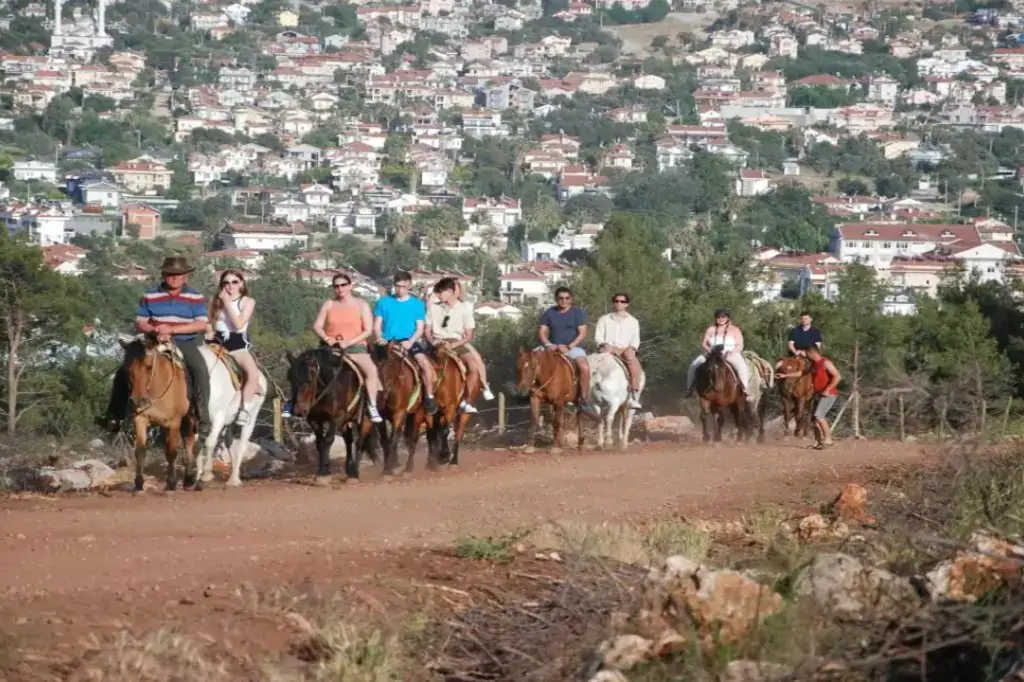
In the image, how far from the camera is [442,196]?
14650 centimetres

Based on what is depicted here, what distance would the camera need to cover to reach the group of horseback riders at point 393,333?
15.6m

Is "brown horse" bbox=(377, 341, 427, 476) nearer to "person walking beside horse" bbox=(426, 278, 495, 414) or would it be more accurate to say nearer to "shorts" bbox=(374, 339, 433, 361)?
"shorts" bbox=(374, 339, 433, 361)

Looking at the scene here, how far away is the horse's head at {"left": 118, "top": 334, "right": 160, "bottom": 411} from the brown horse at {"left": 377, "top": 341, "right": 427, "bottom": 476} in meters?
2.48

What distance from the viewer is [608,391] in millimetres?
21234

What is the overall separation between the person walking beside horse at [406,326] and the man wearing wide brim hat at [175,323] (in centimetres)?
232

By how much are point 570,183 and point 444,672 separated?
14352 centimetres

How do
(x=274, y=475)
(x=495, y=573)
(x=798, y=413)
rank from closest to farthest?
(x=495, y=573) < (x=274, y=475) < (x=798, y=413)

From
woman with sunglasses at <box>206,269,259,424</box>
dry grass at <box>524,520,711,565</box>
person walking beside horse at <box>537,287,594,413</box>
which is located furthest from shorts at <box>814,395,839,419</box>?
dry grass at <box>524,520,711,565</box>

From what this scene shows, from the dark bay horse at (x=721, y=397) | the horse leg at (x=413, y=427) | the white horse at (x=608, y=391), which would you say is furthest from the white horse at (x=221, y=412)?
the dark bay horse at (x=721, y=397)

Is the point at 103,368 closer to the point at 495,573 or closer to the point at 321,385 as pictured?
the point at 321,385

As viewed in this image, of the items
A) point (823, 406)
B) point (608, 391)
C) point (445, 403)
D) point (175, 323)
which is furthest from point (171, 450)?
point (823, 406)

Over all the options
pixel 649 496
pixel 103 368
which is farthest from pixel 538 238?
pixel 649 496

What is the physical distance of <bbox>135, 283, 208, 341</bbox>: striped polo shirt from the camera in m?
15.6

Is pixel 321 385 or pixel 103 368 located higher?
A: pixel 321 385
